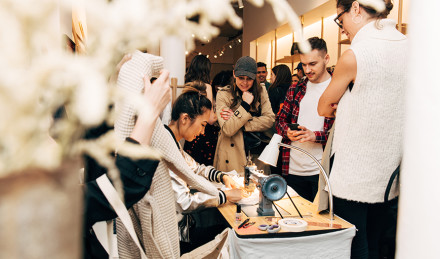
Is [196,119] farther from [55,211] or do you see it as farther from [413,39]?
[55,211]

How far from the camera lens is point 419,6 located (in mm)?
710

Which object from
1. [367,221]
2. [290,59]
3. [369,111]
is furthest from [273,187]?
[290,59]

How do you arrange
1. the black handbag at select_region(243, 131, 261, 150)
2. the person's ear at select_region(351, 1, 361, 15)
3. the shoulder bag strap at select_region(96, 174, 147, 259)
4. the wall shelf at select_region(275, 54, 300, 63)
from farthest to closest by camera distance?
the wall shelf at select_region(275, 54, 300, 63) < the black handbag at select_region(243, 131, 261, 150) < the person's ear at select_region(351, 1, 361, 15) < the shoulder bag strap at select_region(96, 174, 147, 259)

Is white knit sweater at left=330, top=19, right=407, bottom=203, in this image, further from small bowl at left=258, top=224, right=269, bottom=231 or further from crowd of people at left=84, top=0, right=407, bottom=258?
small bowl at left=258, top=224, right=269, bottom=231

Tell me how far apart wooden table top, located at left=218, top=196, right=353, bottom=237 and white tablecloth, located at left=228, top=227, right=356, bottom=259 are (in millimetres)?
42

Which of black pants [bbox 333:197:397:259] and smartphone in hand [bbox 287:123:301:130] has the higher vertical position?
smartphone in hand [bbox 287:123:301:130]

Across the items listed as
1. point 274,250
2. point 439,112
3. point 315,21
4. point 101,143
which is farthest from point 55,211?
point 315,21

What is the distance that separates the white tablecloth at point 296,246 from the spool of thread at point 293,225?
0.05m

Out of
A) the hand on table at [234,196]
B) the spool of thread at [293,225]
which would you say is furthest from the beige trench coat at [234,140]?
the spool of thread at [293,225]

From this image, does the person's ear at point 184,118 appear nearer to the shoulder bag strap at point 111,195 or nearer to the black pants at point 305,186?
the black pants at point 305,186

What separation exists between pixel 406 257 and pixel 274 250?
91cm

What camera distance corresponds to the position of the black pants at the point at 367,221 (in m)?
1.62

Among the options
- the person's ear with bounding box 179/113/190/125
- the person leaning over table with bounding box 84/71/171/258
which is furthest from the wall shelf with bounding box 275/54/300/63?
the person leaning over table with bounding box 84/71/171/258

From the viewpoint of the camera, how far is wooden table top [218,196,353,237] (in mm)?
1650
